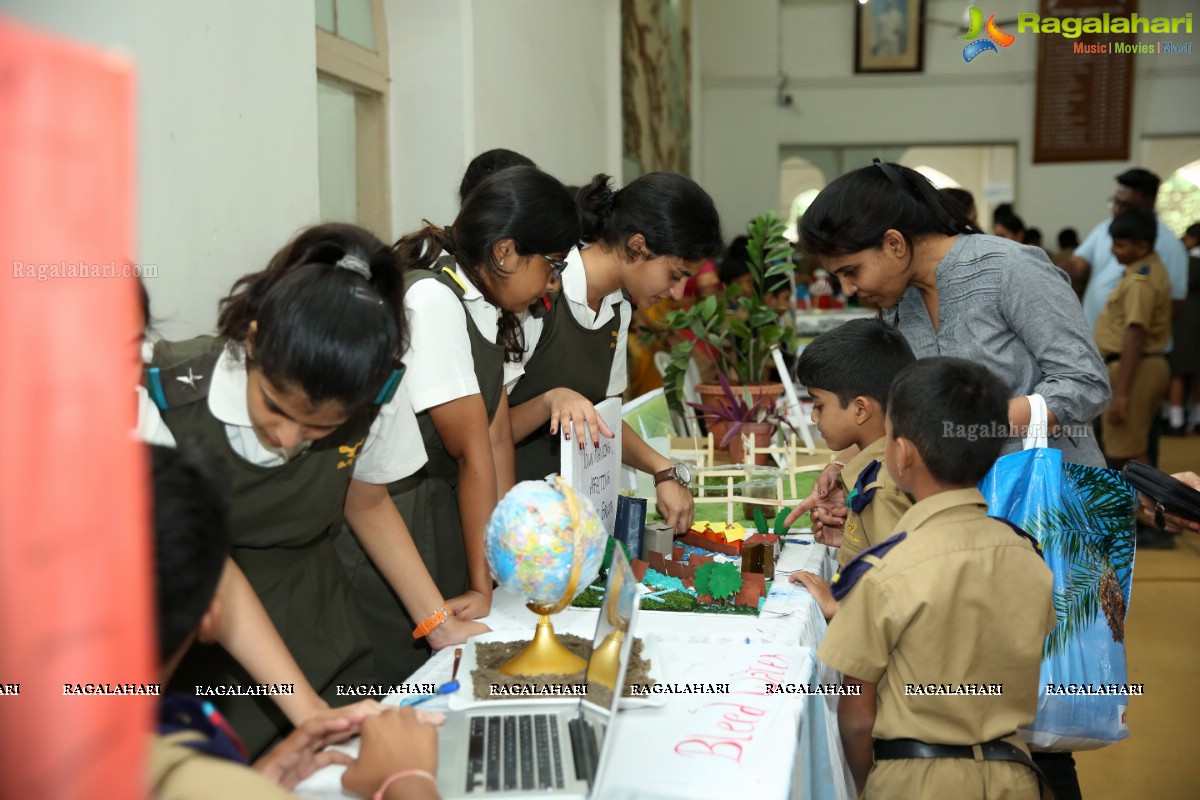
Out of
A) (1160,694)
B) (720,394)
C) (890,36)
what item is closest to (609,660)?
(720,394)

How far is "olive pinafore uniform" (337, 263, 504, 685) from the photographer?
1797 millimetres

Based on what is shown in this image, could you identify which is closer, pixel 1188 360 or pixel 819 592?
pixel 819 592

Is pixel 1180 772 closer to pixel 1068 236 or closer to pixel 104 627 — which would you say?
pixel 104 627

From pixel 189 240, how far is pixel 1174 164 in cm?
1151

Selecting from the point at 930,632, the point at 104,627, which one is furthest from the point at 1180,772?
the point at 104,627

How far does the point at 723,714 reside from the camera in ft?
4.47

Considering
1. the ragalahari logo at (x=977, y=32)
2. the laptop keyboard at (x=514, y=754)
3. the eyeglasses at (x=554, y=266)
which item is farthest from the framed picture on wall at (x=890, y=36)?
the laptop keyboard at (x=514, y=754)

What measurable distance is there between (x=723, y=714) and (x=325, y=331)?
72 cm

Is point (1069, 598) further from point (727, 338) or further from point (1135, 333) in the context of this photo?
point (1135, 333)

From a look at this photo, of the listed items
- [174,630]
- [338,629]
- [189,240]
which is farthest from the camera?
[189,240]

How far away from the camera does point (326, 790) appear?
3.84 feet

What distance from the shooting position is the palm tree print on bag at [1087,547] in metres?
1.73

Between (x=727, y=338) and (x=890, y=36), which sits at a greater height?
(x=890, y=36)

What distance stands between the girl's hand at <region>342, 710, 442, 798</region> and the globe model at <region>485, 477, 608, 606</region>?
248 millimetres
